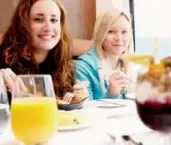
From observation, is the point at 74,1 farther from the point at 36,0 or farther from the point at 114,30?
the point at 36,0

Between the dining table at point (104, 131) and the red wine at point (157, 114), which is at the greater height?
the red wine at point (157, 114)

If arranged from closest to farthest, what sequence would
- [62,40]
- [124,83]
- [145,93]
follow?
[145,93], [124,83], [62,40]

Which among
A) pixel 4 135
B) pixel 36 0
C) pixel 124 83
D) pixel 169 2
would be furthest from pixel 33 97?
pixel 169 2

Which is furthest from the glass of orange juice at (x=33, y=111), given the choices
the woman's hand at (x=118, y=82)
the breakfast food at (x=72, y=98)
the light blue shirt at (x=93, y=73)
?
the light blue shirt at (x=93, y=73)

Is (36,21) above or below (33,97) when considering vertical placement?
above

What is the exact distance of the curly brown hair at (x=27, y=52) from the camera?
1752 millimetres

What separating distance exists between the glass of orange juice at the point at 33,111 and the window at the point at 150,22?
2163mm

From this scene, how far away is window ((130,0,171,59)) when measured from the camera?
2891mm

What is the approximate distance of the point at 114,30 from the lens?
2.07 meters

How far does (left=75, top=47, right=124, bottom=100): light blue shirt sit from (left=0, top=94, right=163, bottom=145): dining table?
2.25 ft

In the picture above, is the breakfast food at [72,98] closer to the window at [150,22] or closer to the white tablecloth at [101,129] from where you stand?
the white tablecloth at [101,129]

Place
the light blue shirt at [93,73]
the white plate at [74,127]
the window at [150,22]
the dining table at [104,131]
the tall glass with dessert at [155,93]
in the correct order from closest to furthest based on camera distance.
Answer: the tall glass with dessert at [155,93], the dining table at [104,131], the white plate at [74,127], the light blue shirt at [93,73], the window at [150,22]

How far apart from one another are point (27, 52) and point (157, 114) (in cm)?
115

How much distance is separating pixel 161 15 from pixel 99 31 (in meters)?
0.99
